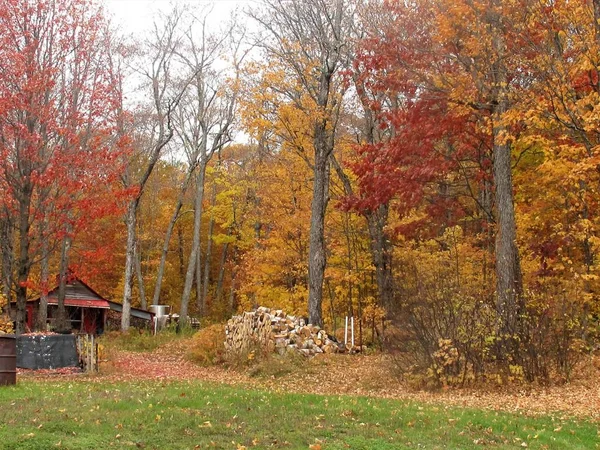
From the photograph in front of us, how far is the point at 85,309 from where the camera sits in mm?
35562

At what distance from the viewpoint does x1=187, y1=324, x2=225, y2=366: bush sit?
18188 mm

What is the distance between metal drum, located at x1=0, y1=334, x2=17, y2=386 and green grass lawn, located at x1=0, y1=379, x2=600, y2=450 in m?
1.27

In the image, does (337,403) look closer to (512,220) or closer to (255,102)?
(512,220)

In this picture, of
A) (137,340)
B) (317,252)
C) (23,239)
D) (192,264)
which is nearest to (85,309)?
(192,264)

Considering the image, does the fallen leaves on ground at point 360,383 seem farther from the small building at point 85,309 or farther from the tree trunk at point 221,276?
the tree trunk at point 221,276

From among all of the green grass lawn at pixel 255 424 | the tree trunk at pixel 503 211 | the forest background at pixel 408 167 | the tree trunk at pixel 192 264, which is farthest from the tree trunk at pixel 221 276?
the green grass lawn at pixel 255 424

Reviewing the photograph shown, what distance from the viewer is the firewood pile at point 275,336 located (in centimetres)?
1711

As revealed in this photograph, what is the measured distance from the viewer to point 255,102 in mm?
21562

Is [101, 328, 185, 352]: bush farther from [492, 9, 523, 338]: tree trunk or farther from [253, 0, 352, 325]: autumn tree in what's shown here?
[492, 9, 523, 338]: tree trunk

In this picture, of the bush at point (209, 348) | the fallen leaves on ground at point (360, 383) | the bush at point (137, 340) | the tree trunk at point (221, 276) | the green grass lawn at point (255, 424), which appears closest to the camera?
the green grass lawn at point (255, 424)

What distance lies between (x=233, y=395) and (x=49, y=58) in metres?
11.5

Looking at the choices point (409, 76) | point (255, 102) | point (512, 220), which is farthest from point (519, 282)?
point (255, 102)

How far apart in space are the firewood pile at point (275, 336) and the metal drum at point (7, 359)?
6556 mm

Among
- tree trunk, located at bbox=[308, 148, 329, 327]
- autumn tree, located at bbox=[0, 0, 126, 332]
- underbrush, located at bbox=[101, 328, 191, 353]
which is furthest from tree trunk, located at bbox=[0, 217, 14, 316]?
tree trunk, located at bbox=[308, 148, 329, 327]
